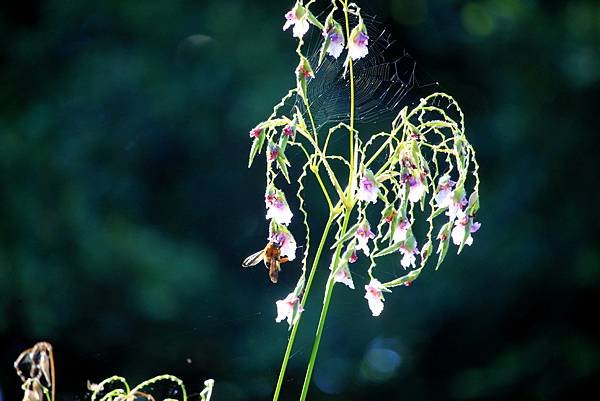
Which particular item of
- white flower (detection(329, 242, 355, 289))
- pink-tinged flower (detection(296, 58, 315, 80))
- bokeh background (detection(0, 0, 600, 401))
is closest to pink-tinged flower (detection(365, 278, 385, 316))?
white flower (detection(329, 242, 355, 289))

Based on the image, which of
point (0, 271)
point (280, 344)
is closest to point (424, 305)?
point (280, 344)

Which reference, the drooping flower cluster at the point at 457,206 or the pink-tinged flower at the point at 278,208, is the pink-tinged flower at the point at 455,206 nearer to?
the drooping flower cluster at the point at 457,206

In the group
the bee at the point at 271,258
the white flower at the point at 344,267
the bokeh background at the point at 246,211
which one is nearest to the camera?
the white flower at the point at 344,267

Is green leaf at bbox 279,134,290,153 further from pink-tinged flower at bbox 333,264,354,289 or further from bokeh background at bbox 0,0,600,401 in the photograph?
bokeh background at bbox 0,0,600,401

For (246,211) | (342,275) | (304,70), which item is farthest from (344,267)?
(246,211)

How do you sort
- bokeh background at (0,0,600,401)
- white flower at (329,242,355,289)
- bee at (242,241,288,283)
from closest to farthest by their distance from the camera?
white flower at (329,242,355,289), bee at (242,241,288,283), bokeh background at (0,0,600,401)

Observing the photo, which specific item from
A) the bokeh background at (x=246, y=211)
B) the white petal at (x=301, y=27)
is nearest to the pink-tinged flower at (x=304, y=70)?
the white petal at (x=301, y=27)

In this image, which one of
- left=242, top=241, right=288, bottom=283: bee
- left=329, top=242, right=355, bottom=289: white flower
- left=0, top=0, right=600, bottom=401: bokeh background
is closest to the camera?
left=329, top=242, right=355, bottom=289: white flower
